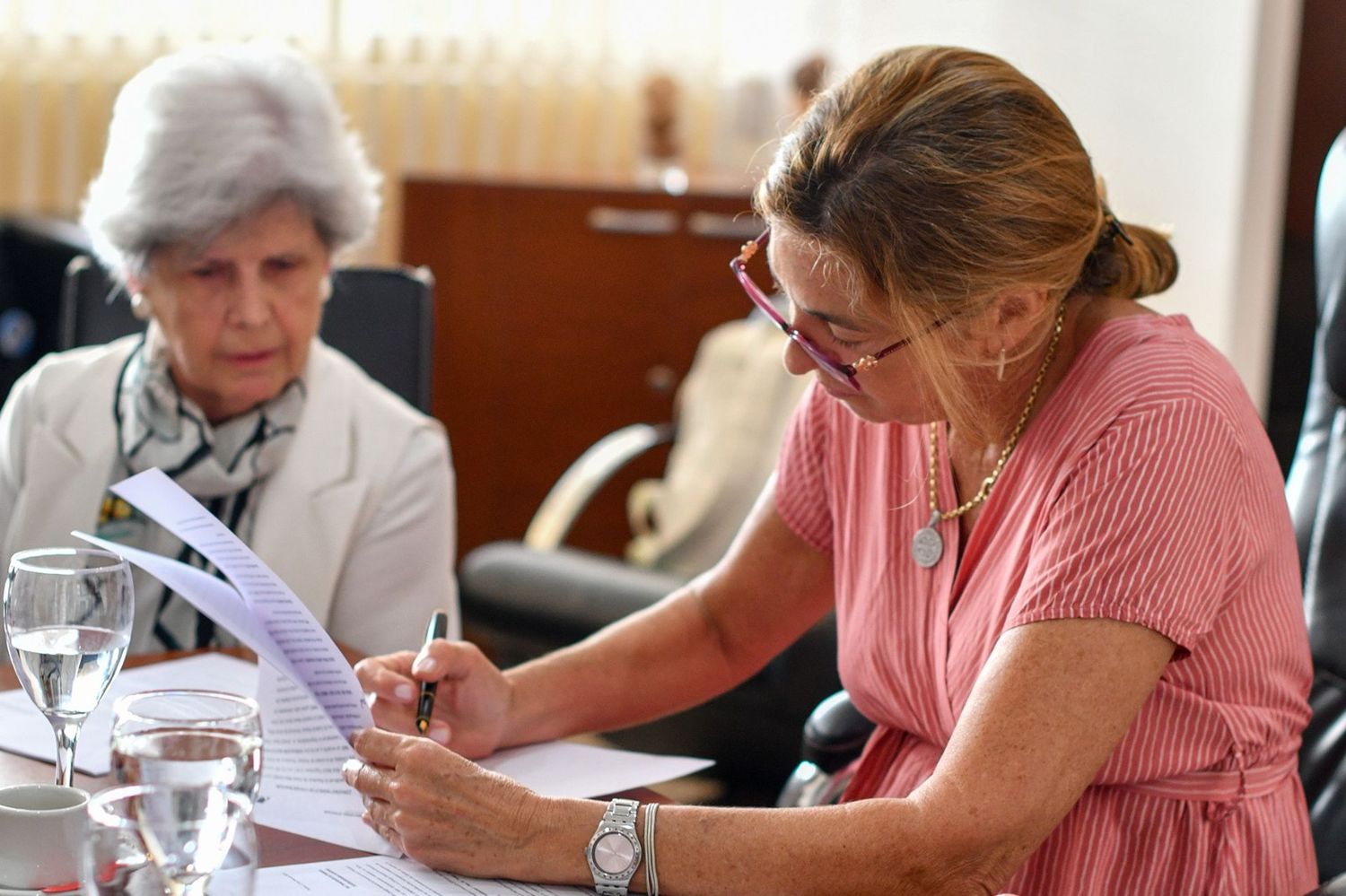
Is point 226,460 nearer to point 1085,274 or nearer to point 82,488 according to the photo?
point 82,488

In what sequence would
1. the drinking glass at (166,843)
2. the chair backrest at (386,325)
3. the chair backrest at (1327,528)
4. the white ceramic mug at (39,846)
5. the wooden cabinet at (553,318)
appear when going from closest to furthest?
1. the drinking glass at (166,843)
2. the white ceramic mug at (39,846)
3. the chair backrest at (1327,528)
4. the chair backrest at (386,325)
5. the wooden cabinet at (553,318)

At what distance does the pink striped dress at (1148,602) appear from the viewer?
3.67 feet

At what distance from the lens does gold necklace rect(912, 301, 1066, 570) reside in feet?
4.24

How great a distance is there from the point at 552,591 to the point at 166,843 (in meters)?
1.71

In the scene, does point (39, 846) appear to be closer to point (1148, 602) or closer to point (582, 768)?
point (582, 768)

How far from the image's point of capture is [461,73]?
4.35m

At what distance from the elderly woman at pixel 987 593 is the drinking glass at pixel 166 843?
0.91 feet

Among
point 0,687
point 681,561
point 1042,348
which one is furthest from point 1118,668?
point 681,561

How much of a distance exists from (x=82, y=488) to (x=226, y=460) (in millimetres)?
163

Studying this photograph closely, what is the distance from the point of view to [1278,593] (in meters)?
1.24

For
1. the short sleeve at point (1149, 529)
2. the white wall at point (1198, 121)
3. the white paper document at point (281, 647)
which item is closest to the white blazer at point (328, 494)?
the white paper document at point (281, 647)

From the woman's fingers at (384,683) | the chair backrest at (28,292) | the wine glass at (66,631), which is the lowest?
the chair backrest at (28,292)

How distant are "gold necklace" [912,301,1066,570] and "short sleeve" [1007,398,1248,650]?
13cm

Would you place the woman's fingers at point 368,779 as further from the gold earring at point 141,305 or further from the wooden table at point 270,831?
the gold earring at point 141,305
